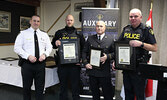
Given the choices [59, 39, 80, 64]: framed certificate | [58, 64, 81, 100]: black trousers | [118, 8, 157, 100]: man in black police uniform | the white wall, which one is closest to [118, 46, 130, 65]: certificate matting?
[118, 8, 157, 100]: man in black police uniform

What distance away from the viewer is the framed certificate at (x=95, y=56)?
2.20 metres

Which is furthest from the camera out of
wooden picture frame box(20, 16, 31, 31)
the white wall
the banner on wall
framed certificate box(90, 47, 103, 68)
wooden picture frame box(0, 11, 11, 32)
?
the white wall

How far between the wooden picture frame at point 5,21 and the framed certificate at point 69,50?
9.01 ft

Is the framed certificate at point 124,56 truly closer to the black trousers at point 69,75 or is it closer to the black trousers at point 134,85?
the black trousers at point 134,85

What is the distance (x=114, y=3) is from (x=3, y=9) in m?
3.17

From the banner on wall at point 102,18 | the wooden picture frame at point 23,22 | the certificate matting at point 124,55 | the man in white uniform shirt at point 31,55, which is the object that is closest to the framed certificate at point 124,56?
the certificate matting at point 124,55

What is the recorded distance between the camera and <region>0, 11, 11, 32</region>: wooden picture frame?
425 centimetres

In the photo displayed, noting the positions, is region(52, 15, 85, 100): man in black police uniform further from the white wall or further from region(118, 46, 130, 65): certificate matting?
the white wall

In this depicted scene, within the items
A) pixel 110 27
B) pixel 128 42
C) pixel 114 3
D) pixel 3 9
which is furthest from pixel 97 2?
pixel 3 9

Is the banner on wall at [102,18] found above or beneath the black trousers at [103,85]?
above

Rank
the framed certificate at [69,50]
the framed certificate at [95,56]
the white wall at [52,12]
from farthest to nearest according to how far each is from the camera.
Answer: the white wall at [52,12]
the framed certificate at [69,50]
the framed certificate at [95,56]

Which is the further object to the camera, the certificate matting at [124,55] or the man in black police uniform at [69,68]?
the man in black police uniform at [69,68]

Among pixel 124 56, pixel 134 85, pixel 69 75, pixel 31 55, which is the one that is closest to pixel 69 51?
Result: pixel 69 75

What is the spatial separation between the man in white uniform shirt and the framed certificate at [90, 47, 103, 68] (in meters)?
0.77
